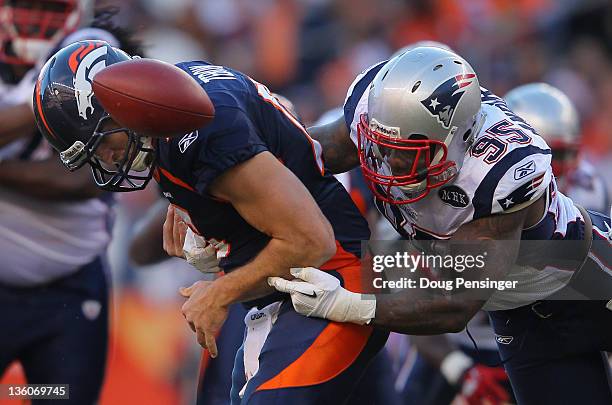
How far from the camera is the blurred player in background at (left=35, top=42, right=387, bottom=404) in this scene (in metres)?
3.21

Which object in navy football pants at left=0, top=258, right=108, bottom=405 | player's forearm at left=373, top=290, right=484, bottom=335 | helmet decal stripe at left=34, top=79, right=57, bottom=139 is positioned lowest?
navy football pants at left=0, top=258, right=108, bottom=405

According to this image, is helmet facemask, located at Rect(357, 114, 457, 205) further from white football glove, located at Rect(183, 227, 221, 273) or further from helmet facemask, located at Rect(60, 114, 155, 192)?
helmet facemask, located at Rect(60, 114, 155, 192)

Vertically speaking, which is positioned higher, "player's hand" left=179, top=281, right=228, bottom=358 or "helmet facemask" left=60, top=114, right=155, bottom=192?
"helmet facemask" left=60, top=114, right=155, bottom=192

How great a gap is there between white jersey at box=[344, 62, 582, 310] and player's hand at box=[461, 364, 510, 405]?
153 centimetres

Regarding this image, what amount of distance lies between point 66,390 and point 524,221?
218cm

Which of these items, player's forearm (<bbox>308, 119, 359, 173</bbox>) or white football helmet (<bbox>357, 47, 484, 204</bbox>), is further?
player's forearm (<bbox>308, 119, 359, 173</bbox>)

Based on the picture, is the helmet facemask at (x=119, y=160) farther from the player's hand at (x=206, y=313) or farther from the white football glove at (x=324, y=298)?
the white football glove at (x=324, y=298)

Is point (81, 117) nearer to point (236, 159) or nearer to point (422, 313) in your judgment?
point (236, 159)

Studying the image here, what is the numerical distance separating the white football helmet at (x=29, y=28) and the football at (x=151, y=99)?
5.84 feet

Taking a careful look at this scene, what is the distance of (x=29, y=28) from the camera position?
15.8 ft

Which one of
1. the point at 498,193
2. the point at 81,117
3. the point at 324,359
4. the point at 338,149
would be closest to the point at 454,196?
the point at 498,193

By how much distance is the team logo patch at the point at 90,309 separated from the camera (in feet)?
15.8

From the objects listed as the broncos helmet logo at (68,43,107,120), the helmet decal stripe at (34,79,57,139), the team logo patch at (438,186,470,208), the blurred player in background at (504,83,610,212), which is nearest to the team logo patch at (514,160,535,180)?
the team logo patch at (438,186,470,208)

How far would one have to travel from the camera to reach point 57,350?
4.70 m
